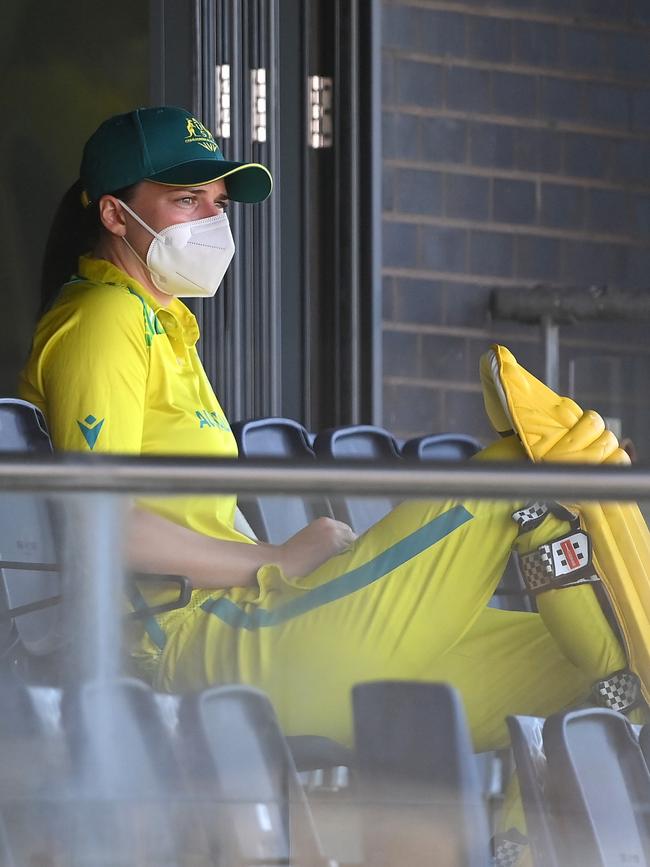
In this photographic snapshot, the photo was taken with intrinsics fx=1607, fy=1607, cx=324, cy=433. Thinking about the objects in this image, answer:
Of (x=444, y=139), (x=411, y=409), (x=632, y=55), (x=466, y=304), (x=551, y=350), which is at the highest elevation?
(x=632, y=55)

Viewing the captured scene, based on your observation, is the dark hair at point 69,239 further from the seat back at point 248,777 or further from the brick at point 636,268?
the brick at point 636,268

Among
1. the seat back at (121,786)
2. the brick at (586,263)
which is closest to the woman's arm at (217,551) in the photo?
the seat back at (121,786)

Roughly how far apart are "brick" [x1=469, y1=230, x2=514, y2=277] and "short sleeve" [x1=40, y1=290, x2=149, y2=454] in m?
2.43

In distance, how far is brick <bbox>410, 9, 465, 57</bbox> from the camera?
434 cm

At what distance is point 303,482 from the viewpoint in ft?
4.50

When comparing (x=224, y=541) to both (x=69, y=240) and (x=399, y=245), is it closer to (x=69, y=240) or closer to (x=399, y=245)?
(x=69, y=240)

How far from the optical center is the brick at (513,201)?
4488mm

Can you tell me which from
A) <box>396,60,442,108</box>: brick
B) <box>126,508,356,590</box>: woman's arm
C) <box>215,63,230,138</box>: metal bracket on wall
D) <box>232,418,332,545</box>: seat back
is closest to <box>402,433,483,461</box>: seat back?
<box>232,418,332,545</box>: seat back

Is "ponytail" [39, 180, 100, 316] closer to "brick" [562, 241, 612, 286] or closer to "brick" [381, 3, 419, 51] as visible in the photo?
"brick" [381, 3, 419, 51]

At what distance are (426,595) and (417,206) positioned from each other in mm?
2636

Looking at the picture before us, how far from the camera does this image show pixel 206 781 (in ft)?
4.91

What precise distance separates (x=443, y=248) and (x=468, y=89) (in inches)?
17.4

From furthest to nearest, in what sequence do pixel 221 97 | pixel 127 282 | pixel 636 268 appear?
pixel 636 268, pixel 221 97, pixel 127 282

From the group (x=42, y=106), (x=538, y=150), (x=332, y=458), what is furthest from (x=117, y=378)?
(x=538, y=150)
